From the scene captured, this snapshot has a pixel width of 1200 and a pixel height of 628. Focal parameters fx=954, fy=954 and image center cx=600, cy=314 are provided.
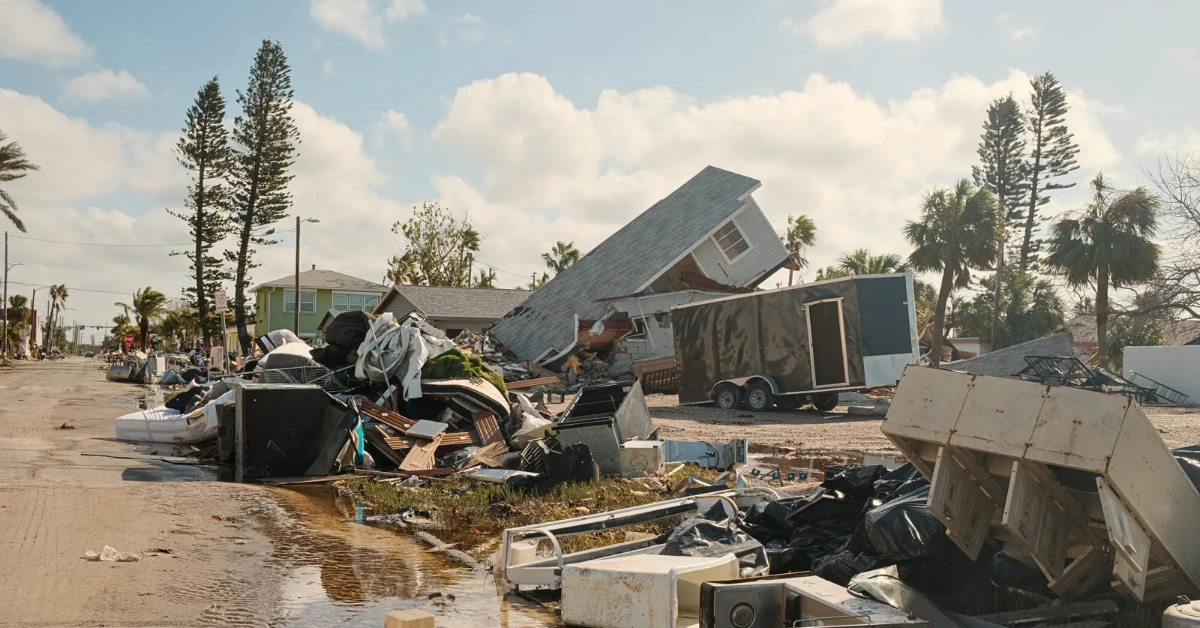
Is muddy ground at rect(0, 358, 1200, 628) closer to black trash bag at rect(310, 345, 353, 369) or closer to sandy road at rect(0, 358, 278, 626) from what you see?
sandy road at rect(0, 358, 278, 626)

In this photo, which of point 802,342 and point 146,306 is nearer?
point 802,342

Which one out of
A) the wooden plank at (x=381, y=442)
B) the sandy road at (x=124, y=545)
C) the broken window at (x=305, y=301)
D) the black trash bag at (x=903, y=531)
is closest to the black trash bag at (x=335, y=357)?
the wooden plank at (x=381, y=442)

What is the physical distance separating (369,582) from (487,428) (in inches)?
255

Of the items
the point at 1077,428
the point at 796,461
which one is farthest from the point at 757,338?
the point at 1077,428

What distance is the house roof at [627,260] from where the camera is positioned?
A: 3288cm

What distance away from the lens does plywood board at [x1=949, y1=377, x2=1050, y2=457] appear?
15.2 feet

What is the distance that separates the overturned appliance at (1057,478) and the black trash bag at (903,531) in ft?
0.62

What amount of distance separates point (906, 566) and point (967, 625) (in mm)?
641

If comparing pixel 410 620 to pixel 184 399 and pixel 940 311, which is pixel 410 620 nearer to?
pixel 184 399

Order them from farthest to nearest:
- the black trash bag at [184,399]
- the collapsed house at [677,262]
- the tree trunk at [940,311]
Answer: the tree trunk at [940,311]
the collapsed house at [677,262]
the black trash bag at [184,399]

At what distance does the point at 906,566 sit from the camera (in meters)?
5.30

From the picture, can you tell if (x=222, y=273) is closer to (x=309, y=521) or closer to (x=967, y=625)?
(x=309, y=521)

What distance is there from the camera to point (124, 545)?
6.69 m

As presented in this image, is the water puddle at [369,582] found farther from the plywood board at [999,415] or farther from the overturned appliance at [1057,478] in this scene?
the plywood board at [999,415]
